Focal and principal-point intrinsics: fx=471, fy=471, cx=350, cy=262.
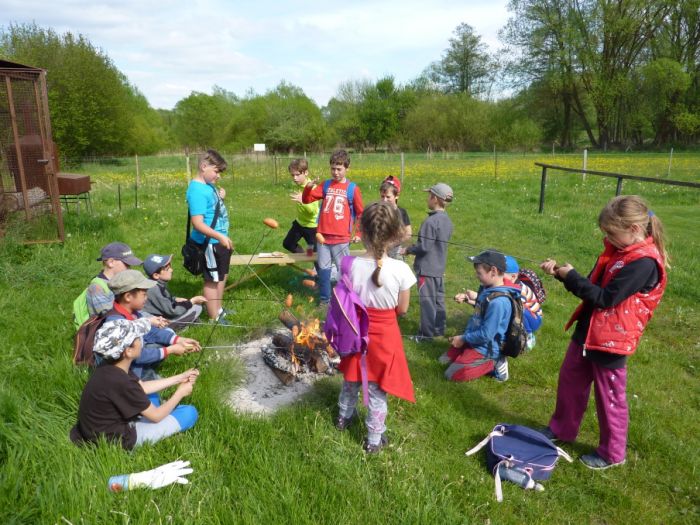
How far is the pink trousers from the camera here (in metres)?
2.99

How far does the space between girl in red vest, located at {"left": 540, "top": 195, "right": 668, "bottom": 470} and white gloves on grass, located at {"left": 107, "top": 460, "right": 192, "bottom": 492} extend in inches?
101

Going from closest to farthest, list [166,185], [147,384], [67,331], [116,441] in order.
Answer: [116,441]
[147,384]
[67,331]
[166,185]

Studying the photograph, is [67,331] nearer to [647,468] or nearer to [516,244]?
[647,468]

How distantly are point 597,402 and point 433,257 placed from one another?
2.14 metres

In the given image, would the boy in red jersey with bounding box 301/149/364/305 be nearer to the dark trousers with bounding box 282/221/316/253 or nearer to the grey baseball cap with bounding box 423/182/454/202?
the grey baseball cap with bounding box 423/182/454/202

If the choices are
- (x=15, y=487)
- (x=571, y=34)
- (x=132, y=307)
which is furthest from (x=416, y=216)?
(x=571, y=34)

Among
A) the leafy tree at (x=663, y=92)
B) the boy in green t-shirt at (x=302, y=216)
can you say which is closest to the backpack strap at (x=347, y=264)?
the boy in green t-shirt at (x=302, y=216)

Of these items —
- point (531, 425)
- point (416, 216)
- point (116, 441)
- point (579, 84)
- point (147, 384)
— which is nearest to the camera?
point (116, 441)

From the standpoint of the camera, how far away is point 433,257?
4.82 meters

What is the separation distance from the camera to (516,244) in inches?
346

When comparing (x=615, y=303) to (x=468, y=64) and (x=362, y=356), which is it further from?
(x=468, y=64)

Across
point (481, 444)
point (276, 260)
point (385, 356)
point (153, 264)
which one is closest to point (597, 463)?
point (481, 444)

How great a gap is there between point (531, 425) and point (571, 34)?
153 ft

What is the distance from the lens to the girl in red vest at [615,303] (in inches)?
110
